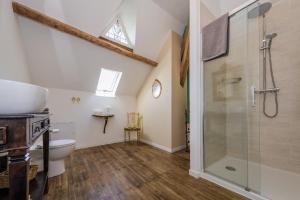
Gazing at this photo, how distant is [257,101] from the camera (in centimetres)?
206

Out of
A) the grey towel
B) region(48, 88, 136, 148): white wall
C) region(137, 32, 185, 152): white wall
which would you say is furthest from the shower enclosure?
region(48, 88, 136, 148): white wall

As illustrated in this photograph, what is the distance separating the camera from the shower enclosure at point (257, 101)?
5.80 ft

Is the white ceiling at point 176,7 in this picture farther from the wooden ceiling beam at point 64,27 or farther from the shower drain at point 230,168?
the shower drain at point 230,168

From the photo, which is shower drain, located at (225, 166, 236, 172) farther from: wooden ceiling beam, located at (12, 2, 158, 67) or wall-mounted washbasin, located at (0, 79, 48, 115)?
wooden ceiling beam, located at (12, 2, 158, 67)

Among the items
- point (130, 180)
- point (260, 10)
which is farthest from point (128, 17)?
point (130, 180)

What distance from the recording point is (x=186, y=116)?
132 inches

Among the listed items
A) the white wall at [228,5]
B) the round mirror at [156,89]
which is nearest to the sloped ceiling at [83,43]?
the round mirror at [156,89]

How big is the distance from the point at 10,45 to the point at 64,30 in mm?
790

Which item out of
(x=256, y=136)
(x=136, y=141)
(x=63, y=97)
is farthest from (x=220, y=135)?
(x=63, y=97)

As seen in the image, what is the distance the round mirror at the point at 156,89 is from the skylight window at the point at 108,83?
0.94 metres

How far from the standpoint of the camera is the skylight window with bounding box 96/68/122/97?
11.8 feet

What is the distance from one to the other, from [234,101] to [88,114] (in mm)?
3104

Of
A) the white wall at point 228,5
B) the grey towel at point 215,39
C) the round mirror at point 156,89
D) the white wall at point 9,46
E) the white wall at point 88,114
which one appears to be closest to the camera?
the white wall at point 9,46

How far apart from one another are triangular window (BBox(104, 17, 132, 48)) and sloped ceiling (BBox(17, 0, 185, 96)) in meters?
0.29
